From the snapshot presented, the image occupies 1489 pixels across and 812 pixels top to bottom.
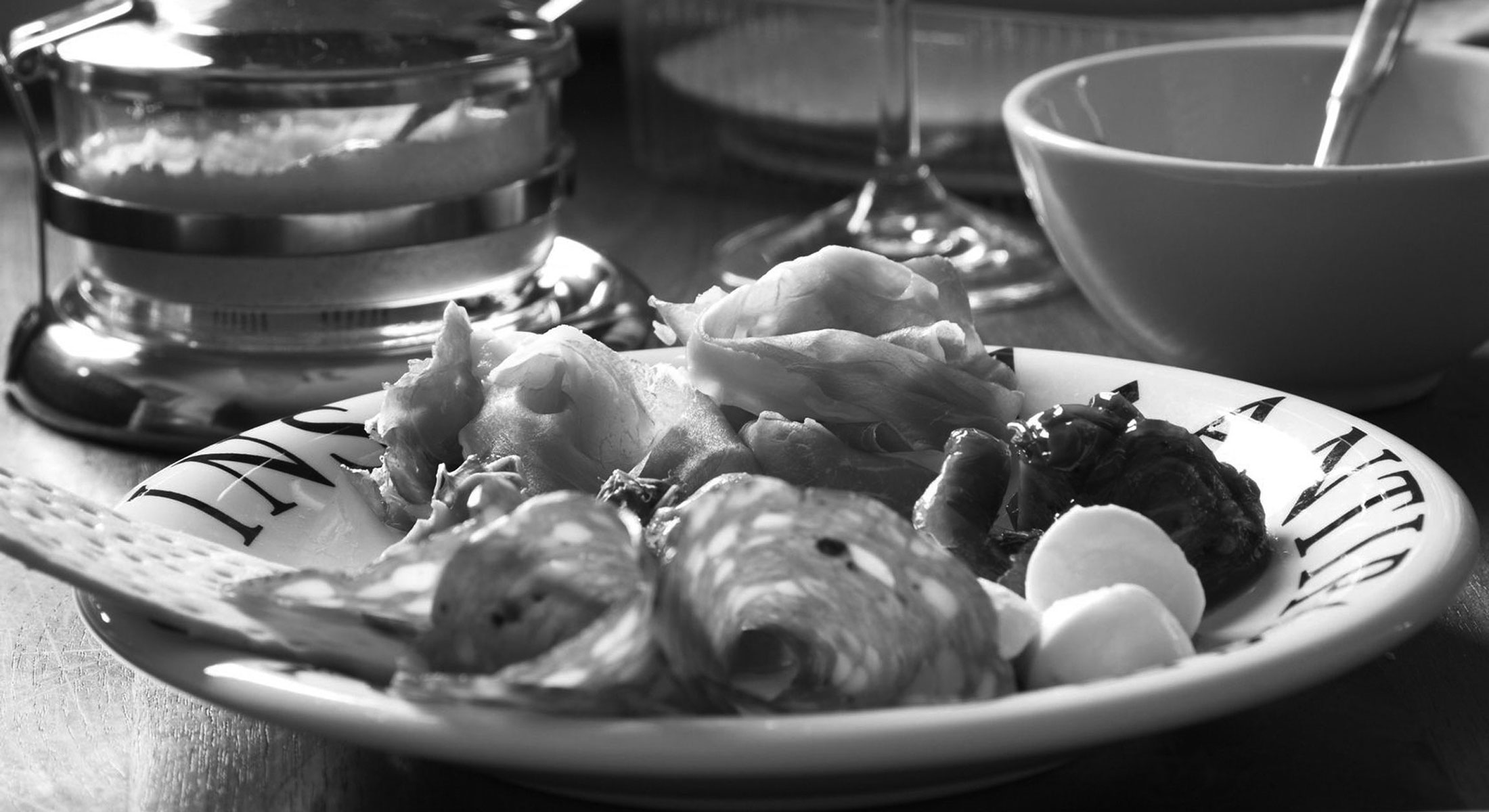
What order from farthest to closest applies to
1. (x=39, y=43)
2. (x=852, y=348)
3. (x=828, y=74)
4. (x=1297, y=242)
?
(x=828, y=74), (x=39, y=43), (x=1297, y=242), (x=852, y=348)

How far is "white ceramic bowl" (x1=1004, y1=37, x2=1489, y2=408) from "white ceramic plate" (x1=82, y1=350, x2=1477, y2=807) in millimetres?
162

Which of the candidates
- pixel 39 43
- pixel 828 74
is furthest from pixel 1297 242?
pixel 828 74

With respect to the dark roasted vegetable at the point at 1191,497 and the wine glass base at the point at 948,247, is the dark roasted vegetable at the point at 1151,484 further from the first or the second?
the wine glass base at the point at 948,247

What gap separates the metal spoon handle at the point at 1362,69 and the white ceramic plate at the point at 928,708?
325 millimetres

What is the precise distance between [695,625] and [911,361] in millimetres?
238

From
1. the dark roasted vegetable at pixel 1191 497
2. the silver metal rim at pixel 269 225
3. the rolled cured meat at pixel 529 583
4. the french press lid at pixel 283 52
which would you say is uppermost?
the rolled cured meat at pixel 529 583

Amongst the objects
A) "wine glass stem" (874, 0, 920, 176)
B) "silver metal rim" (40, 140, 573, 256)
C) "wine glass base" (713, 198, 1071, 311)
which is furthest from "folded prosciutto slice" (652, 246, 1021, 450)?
"wine glass stem" (874, 0, 920, 176)

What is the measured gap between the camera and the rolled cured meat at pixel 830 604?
0.39 meters

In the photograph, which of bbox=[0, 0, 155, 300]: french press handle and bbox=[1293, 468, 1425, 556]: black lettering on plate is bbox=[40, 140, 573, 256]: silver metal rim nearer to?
bbox=[0, 0, 155, 300]: french press handle

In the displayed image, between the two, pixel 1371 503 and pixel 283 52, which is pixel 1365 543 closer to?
pixel 1371 503

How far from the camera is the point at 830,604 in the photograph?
15.7 inches

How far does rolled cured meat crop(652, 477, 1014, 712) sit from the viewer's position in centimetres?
39

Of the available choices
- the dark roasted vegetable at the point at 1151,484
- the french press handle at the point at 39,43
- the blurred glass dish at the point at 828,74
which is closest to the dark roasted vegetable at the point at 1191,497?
the dark roasted vegetable at the point at 1151,484

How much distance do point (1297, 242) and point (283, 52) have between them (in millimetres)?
462
